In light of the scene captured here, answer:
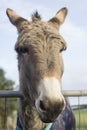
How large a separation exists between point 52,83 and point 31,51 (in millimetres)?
472

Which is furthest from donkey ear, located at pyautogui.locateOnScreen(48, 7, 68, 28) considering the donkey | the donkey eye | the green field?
the green field

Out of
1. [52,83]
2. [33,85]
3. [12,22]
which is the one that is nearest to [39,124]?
[33,85]

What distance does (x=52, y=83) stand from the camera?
11.0ft

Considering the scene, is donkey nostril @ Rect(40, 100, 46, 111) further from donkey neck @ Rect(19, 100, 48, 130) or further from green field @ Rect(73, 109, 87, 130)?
green field @ Rect(73, 109, 87, 130)

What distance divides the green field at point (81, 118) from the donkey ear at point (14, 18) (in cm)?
144

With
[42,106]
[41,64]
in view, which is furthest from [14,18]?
[42,106]

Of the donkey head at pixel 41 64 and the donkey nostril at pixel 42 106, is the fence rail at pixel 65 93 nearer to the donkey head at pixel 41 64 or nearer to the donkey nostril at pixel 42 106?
the donkey head at pixel 41 64

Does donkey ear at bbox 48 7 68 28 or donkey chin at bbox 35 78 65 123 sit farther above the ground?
donkey ear at bbox 48 7 68 28

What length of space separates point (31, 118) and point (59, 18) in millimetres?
1108

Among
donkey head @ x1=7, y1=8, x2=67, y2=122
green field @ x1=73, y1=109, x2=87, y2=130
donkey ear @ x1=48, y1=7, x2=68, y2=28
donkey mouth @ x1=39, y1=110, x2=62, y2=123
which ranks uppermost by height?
donkey ear @ x1=48, y1=7, x2=68, y2=28

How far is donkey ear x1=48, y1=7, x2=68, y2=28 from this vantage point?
13.9ft

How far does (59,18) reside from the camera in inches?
174

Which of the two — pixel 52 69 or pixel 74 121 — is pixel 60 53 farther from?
pixel 74 121

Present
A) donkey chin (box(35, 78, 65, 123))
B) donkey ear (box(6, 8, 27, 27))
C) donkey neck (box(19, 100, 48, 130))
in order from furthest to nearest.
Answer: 1. donkey ear (box(6, 8, 27, 27))
2. donkey neck (box(19, 100, 48, 130))
3. donkey chin (box(35, 78, 65, 123))
